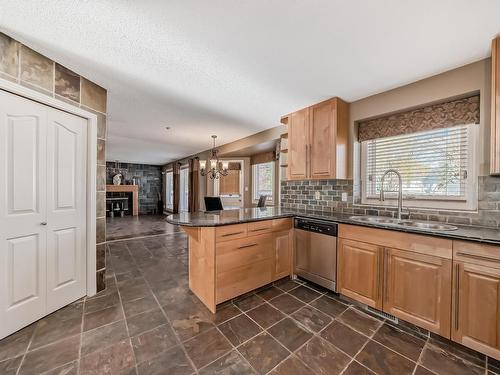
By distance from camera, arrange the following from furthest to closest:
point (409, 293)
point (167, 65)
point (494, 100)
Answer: point (167, 65), point (409, 293), point (494, 100)

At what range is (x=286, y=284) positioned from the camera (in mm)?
2541

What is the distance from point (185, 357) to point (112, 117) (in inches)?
137

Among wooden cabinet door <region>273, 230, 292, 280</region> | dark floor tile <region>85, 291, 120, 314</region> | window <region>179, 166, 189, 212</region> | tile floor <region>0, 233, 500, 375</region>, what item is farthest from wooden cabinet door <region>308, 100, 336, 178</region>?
window <region>179, 166, 189, 212</region>

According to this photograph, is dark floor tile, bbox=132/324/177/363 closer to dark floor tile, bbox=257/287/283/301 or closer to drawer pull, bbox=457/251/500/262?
dark floor tile, bbox=257/287/283/301

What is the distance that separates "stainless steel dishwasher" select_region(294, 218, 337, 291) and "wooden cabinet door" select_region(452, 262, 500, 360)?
0.94m

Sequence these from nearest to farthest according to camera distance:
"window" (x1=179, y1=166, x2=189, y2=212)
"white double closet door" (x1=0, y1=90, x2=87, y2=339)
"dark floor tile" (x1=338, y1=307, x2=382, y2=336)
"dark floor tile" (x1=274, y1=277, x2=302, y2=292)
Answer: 1. "white double closet door" (x1=0, y1=90, x2=87, y2=339)
2. "dark floor tile" (x1=338, y1=307, x2=382, y2=336)
3. "dark floor tile" (x1=274, y1=277, x2=302, y2=292)
4. "window" (x1=179, y1=166, x2=189, y2=212)

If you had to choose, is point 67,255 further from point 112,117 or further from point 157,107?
point 112,117

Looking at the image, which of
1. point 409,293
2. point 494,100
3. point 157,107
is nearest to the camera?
point 494,100

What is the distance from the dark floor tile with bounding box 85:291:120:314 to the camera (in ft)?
6.47

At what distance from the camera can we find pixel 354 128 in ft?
8.82

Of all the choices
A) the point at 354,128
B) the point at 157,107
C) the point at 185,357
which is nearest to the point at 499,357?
the point at 185,357

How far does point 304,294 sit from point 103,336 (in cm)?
189

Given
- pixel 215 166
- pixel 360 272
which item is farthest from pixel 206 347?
pixel 215 166

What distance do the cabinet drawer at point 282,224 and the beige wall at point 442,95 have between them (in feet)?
3.55
